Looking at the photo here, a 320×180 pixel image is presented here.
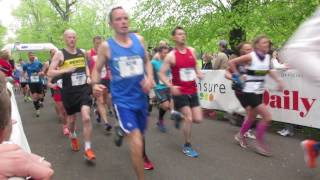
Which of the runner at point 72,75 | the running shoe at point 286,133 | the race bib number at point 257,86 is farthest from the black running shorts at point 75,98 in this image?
the running shoe at point 286,133

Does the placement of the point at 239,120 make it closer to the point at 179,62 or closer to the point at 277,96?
the point at 277,96

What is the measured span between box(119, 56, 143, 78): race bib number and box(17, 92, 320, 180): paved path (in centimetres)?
148

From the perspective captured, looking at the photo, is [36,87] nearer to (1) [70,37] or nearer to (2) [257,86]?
(1) [70,37]

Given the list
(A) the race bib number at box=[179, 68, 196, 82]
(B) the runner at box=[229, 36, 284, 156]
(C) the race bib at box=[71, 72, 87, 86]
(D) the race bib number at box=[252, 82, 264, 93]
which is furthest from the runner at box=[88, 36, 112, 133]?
(D) the race bib number at box=[252, 82, 264, 93]

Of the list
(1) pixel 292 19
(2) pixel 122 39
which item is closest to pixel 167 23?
(1) pixel 292 19

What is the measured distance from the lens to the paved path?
5.24 meters

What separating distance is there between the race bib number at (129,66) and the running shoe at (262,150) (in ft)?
8.60

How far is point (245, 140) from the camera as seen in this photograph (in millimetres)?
6812

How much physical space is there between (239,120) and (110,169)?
3872 mm

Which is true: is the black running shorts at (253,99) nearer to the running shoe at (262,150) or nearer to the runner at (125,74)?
the running shoe at (262,150)

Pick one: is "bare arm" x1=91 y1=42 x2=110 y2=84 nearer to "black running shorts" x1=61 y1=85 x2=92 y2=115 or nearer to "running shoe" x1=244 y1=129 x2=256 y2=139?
"black running shorts" x1=61 y1=85 x2=92 y2=115

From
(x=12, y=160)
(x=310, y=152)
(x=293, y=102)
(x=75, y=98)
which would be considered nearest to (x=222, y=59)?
(x=293, y=102)

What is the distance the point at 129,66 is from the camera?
449cm

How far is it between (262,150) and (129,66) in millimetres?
2763
